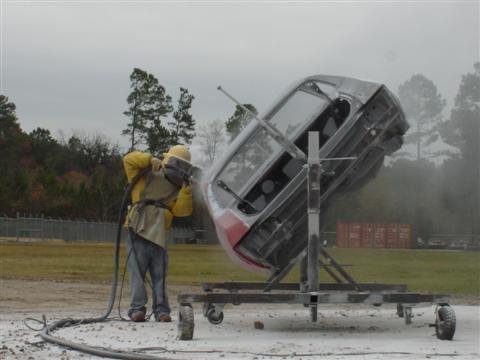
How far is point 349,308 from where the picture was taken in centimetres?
1167

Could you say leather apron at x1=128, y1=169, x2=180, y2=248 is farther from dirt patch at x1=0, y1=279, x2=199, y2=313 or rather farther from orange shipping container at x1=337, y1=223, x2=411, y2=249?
dirt patch at x1=0, y1=279, x2=199, y2=313

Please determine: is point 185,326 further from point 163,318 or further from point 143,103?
point 143,103

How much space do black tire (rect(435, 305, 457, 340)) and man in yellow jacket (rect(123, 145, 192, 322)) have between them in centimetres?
293

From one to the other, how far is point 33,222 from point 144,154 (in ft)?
180

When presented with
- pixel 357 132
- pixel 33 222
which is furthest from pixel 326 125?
pixel 33 222

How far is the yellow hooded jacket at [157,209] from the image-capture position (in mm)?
9195

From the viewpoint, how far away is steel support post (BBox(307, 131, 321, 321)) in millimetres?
7887

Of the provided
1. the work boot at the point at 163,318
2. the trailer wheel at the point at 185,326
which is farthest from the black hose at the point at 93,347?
the trailer wheel at the point at 185,326

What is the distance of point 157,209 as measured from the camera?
368 inches

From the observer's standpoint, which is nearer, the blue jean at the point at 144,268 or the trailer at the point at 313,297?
the trailer at the point at 313,297

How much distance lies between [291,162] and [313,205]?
0.80m

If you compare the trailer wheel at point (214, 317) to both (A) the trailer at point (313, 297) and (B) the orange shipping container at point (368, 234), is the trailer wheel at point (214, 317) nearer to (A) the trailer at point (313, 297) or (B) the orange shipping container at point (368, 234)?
(A) the trailer at point (313, 297)

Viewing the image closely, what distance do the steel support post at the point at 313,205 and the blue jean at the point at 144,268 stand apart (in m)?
2.07

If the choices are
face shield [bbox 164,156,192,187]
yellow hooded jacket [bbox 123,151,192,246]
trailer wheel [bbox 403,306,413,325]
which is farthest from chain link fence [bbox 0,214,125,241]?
trailer wheel [bbox 403,306,413,325]
